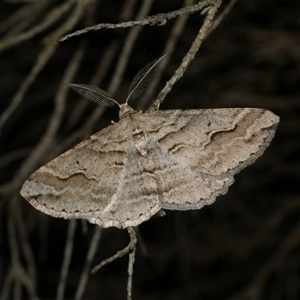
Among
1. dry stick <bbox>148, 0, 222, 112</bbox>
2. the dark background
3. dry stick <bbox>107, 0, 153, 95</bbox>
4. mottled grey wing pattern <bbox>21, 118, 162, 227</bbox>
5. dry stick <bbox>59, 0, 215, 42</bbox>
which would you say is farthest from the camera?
the dark background

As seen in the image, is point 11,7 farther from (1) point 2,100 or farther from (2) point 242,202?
(2) point 242,202

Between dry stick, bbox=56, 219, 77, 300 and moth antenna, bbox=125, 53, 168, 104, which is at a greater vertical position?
moth antenna, bbox=125, 53, 168, 104

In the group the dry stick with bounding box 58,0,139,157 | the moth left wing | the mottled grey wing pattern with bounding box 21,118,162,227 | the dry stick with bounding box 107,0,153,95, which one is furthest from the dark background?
the moth left wing

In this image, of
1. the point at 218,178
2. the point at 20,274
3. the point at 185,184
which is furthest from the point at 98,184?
the point at 20,274

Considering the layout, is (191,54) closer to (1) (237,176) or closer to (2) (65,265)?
(2) (65,265)

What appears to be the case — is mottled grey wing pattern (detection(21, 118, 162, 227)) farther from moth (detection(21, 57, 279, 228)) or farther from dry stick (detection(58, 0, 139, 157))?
dry stick (detection(58, 0, 139, 157))

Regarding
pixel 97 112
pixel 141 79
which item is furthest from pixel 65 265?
pixel 141 79

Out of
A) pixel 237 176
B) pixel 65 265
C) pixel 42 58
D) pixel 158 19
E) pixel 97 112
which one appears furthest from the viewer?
pixel 237 176
